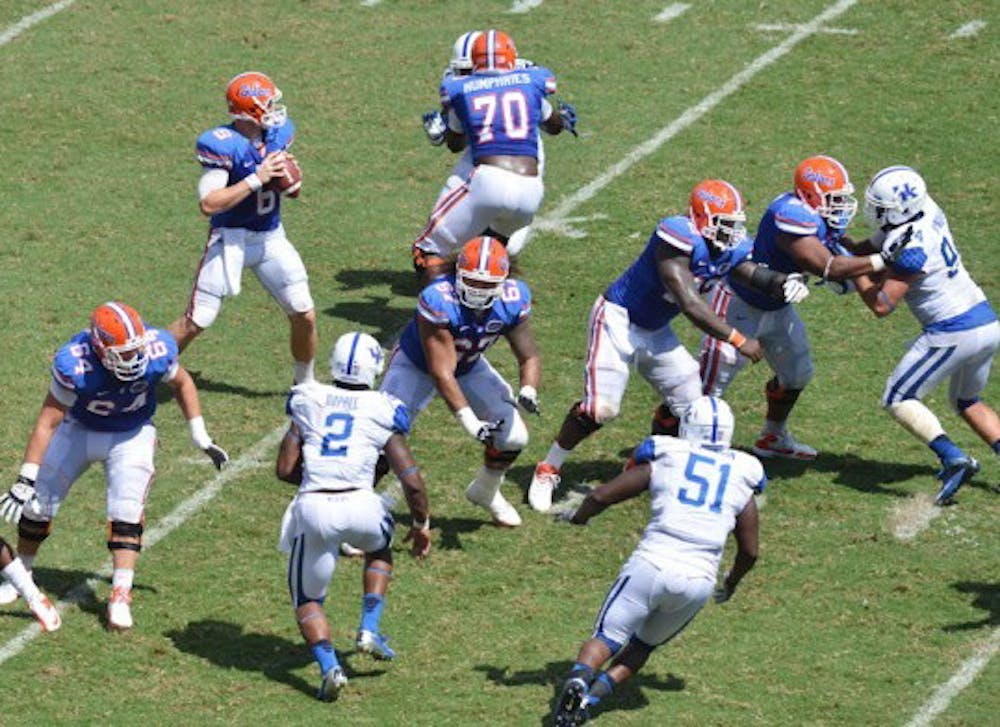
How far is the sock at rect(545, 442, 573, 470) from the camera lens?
14.4 metres

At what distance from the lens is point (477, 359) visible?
45.3ft

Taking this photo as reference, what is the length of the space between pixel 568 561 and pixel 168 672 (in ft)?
8.16

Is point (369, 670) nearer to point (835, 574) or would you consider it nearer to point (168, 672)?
point (168, 672)

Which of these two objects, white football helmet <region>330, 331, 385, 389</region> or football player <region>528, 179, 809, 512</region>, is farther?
football player <region>528, 179, 809, 512</region>

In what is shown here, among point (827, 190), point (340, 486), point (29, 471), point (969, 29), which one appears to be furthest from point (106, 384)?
point (969, 29)

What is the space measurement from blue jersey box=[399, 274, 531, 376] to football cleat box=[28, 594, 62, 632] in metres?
2.49

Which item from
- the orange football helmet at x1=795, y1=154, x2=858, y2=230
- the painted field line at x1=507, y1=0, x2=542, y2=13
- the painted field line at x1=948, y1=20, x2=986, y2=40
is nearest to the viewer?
the orange football helmet at x1=795, y1=154, x2=858, y2=230

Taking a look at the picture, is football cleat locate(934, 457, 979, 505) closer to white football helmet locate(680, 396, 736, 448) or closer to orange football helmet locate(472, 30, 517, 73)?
white football helmet locate(680, 396, 736, 448)

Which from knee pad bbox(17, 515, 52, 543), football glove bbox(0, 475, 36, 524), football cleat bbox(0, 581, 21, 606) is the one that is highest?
football glove bbox(0, 475, 36, 524)

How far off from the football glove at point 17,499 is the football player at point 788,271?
412cm

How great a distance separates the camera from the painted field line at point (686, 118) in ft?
60.3

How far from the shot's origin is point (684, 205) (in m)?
18.3

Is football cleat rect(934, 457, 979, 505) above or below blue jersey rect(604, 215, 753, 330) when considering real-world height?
below

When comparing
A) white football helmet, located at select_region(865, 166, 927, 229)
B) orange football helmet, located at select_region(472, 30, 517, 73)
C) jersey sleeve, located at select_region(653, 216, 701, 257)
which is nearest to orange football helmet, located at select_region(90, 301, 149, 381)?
jersey sleeve, located at select_region(653, 216, 701, 257)
